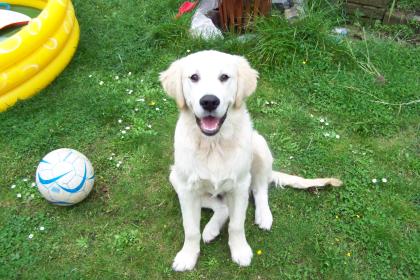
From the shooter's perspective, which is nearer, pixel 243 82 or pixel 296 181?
pixel 243 82

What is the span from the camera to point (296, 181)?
331cm

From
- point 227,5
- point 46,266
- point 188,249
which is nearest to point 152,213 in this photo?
point 188,249

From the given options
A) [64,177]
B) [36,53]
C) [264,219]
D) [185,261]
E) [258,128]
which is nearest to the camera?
[185,261]

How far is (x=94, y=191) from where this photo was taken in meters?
3.42

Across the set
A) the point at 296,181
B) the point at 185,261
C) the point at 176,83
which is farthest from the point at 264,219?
the point at 176,83

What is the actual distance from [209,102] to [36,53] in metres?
2.72

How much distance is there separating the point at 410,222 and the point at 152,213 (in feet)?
6.75

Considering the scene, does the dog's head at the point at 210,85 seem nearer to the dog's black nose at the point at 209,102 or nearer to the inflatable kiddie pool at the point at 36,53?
the dog's black nose at the point at 209,102

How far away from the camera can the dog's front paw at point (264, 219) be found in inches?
122

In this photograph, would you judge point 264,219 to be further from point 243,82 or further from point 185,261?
point 243,82

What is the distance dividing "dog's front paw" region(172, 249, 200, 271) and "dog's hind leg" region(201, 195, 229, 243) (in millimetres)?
174

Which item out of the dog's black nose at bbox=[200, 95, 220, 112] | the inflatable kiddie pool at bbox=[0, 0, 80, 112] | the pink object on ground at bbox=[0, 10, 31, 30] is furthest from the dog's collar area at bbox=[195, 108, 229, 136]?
A: the pink object on ground at bbox=[0, 10, 31, 30]

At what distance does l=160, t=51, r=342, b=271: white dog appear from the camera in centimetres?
240

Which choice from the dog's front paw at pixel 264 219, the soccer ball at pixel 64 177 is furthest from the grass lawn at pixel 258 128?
the soccer ball at pixel 64 177
